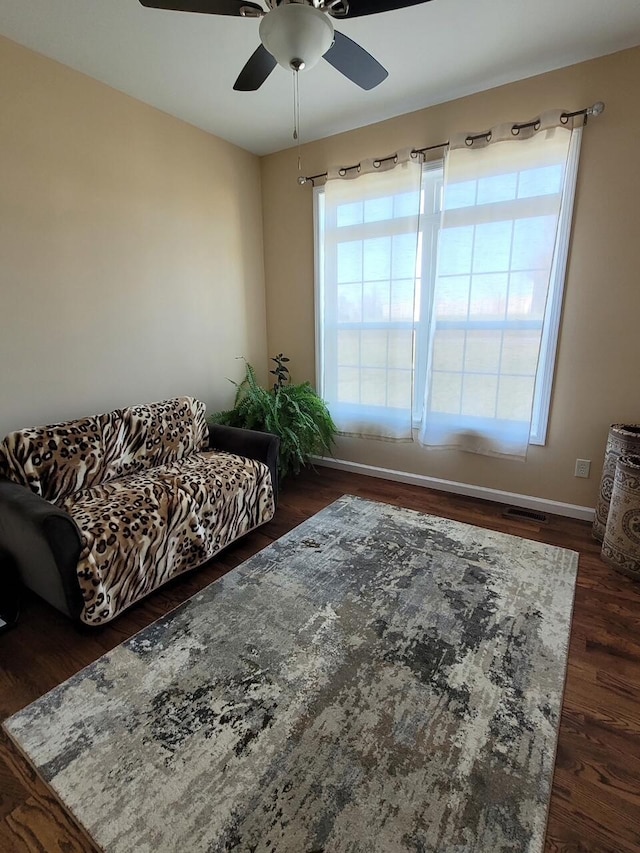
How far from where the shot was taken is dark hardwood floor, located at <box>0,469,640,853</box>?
1.06 m

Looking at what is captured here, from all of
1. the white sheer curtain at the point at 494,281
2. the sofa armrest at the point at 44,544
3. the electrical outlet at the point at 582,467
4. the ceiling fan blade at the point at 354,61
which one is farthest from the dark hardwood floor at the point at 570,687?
the ceiling fan blade at the point at 354,61

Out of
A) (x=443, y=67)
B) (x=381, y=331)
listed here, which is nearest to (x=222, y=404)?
(x=381, y=331)

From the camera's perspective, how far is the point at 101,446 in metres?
2.28

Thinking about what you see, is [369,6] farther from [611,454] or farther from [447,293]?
[611,454]

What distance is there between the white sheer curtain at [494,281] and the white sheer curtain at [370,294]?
24cm

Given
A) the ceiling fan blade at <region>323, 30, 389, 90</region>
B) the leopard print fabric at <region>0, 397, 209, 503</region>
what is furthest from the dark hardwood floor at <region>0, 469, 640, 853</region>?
the ceiling fan blade at <region>323, 30, 389, 90</region>

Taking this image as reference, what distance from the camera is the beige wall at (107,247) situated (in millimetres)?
2145

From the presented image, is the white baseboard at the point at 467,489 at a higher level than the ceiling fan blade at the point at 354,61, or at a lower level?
lower

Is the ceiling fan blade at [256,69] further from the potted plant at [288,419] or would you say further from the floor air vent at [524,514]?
the floor air vent at [524,514]

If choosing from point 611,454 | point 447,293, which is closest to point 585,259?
point 447,293

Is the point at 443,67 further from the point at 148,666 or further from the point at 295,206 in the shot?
the point at 148,666

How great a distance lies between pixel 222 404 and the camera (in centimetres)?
350

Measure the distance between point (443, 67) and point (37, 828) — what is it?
3643 mm

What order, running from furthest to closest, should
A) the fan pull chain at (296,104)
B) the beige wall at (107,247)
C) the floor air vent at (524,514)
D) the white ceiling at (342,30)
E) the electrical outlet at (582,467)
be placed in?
the floor air vent at (524,514) → the electrical outlet at (582,467) → the fan pull chain at (296,104) → the beige wall at (107,247) → the white ceiling at (342,30)
